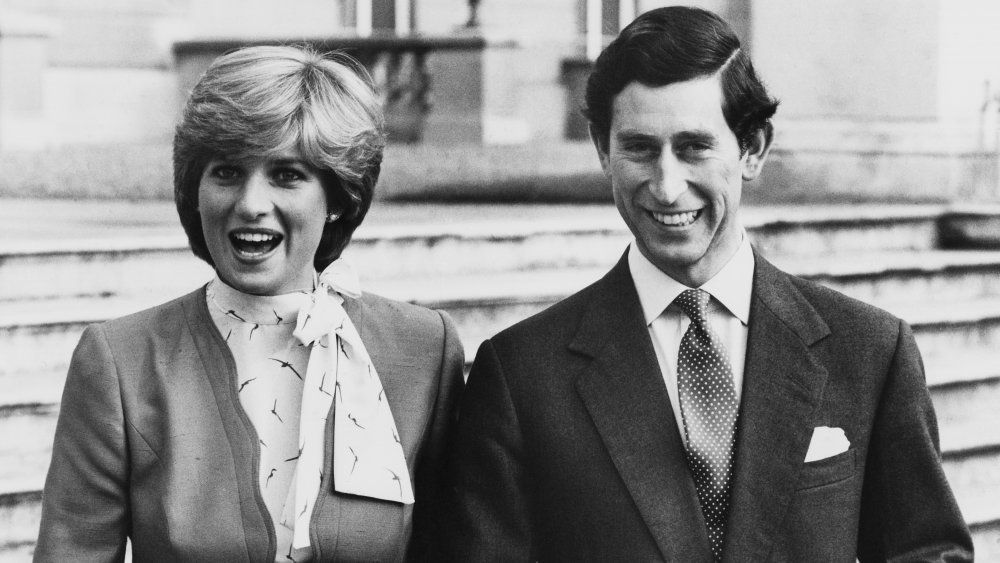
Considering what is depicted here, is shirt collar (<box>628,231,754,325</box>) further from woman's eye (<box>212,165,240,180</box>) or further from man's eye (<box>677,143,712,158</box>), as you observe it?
woman's eye (<box>212,165,240,180</box>)

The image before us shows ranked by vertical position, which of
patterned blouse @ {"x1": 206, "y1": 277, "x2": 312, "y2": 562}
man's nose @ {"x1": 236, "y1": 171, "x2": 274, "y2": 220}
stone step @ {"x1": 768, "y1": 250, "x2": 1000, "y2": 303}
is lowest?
stone step @ {"x1": 768, "y1": 250, "x2": 1000, "y2": 303}

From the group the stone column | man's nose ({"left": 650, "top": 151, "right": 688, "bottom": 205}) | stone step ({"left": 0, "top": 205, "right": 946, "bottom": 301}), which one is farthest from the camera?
the stone column

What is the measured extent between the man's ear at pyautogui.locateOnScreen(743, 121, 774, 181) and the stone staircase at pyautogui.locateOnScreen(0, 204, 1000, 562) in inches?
94.9

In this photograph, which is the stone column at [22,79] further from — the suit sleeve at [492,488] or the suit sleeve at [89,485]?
the suit sleeve at [492,488]

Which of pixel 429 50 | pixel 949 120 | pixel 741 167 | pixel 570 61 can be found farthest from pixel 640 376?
pixel 570 61

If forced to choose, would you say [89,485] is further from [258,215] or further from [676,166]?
[676,166]

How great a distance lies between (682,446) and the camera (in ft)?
8.49

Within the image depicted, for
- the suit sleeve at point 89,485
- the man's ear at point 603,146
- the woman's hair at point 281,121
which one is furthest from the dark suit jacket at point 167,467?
the man's ear at point 603,146

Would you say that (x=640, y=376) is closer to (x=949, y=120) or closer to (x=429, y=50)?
(x=949, y=120)

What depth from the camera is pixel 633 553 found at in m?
2.54

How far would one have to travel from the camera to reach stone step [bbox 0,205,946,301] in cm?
508

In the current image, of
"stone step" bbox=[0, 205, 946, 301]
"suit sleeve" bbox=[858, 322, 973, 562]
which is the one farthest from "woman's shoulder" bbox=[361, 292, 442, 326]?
"stone step" bbox=[0, 205, 946, 301]

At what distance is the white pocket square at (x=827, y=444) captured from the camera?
8.37ft

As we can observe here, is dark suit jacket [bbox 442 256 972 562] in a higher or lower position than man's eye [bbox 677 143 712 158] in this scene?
lower
